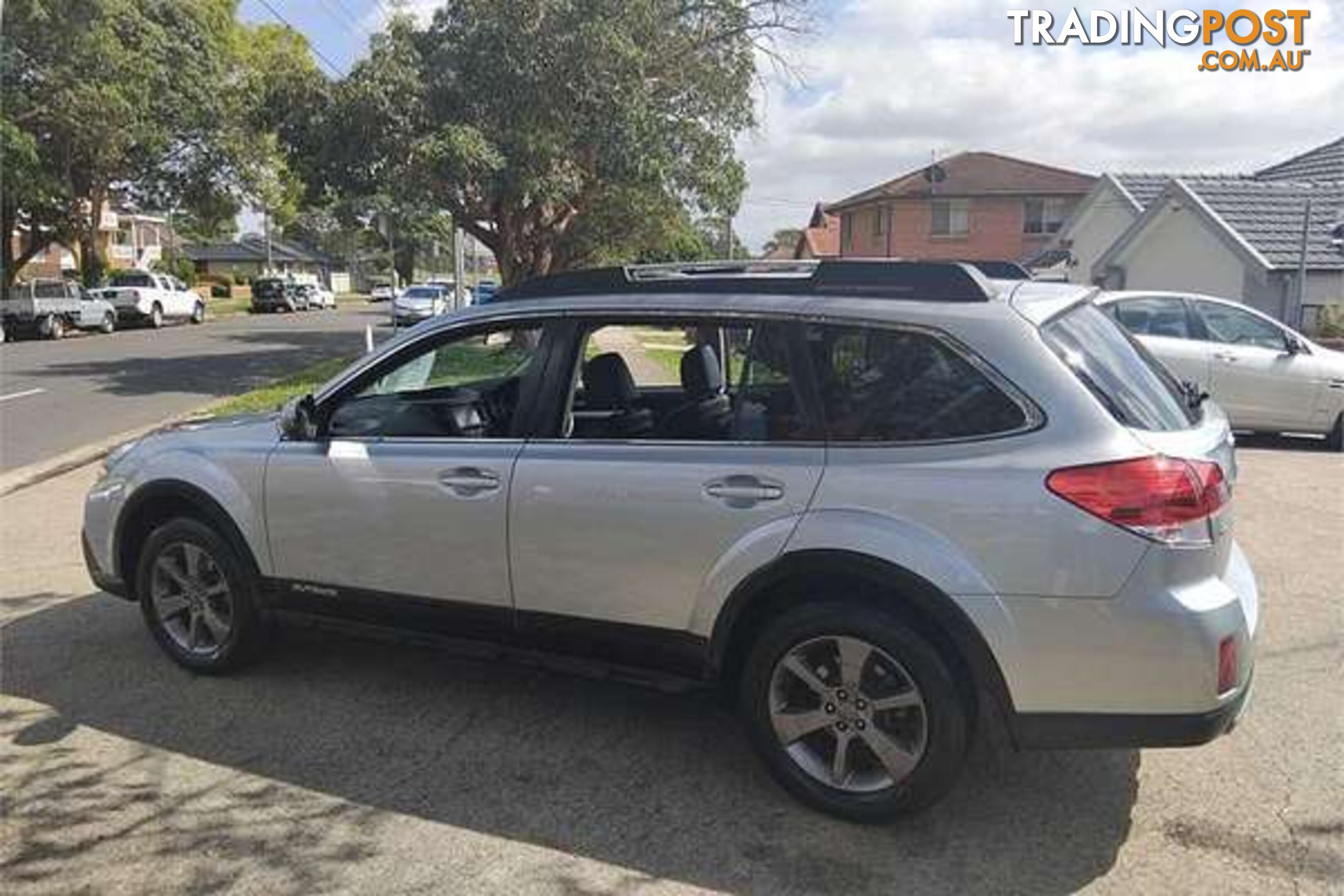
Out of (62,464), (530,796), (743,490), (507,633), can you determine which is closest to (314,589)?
(507,633)

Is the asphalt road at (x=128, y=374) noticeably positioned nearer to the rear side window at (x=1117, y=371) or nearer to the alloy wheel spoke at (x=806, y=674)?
the alloy wheel spoke at (x=806, y=674)

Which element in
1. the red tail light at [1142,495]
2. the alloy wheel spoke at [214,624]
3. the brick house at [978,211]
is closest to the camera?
the red tail light at [1142,495]

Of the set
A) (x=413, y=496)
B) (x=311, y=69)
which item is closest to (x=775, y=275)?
(x=413, y=496)

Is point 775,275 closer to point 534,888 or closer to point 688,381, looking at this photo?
point 688,381

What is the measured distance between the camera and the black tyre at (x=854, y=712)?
132 inches

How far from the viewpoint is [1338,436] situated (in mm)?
11188

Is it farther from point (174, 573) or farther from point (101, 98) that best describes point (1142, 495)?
point (101, 98)

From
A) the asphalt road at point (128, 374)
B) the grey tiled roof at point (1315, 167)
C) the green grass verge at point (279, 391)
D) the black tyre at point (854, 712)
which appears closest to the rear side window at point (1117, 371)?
the black tyre at point (854, 712)

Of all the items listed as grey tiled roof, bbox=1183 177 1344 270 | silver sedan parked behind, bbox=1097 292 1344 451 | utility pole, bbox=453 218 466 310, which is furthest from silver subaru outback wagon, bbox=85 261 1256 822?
grey tiled roof, bbox=1183 177 1344 270

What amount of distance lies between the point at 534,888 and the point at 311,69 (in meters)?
19.0

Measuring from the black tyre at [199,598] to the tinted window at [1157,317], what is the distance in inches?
369

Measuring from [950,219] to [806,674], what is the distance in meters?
46.4

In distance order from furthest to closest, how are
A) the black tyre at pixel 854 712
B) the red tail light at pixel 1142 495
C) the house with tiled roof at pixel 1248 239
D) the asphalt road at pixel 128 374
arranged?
the house with tiled roof at pixel 1248 239
the asphalt road at pixel 128 374
the black tyre at pixel 854 712
the red tail light at pixel 1142 495

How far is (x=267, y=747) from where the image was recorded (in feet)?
13.4
